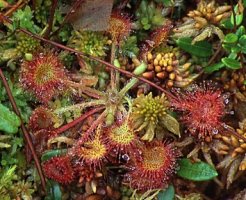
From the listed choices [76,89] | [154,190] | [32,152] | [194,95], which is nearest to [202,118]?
[194,95]

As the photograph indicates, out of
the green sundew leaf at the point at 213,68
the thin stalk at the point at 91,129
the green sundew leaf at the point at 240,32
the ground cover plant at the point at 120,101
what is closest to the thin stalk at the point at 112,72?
→ the ground cover plant at the point at 120,101

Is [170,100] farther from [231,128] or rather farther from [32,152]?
[32,152]

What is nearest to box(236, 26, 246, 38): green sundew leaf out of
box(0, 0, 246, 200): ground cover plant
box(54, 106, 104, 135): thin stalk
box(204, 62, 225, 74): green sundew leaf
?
box(0, 0, 246, 200): ground cover plant

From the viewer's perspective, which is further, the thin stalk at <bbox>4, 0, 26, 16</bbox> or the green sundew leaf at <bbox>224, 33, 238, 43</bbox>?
the thin stalk at <bbox>4, 0, 26, 16</bbox>

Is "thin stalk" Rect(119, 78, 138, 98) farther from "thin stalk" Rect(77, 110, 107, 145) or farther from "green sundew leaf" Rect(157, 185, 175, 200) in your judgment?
"green sundew leaf" Rect(157, 185, 175, 200)

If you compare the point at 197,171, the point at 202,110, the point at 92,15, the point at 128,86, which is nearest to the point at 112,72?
the point at 128,86

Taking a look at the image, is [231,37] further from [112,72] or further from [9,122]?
[9,122]
